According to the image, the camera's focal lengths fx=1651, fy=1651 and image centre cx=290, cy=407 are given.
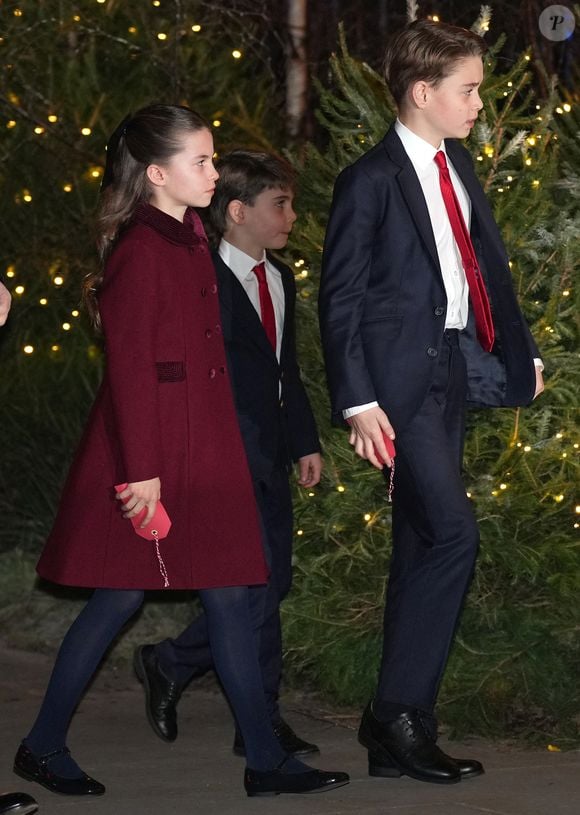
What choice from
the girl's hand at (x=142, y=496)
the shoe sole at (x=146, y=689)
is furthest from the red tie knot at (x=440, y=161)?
the shoe sole at (x=146, y=689)

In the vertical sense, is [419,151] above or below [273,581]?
above

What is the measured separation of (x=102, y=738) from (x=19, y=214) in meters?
3.55

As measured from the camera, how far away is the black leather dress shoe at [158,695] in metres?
5.35

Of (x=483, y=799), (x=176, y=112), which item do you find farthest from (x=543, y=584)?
(x=176, y=112)

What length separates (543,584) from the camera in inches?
217

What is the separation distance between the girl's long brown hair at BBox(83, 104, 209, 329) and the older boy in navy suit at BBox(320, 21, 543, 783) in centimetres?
50

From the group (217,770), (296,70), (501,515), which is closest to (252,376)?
(501,515)

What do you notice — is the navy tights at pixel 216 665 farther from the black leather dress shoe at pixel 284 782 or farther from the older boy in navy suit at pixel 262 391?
the older boy in navy suit at pixel 262 391

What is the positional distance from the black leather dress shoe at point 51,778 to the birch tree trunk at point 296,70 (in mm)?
4715

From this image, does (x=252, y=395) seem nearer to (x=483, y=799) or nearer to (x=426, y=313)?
(x=426, y=313)

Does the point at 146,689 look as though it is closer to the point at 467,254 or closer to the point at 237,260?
the point at 237,260

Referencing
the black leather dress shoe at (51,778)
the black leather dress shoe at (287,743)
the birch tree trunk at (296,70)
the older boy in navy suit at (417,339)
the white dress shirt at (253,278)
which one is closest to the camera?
the black leather dress shoe at (51,778)

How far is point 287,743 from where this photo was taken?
16.8 feet

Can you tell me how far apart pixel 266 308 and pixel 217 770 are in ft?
4.79
